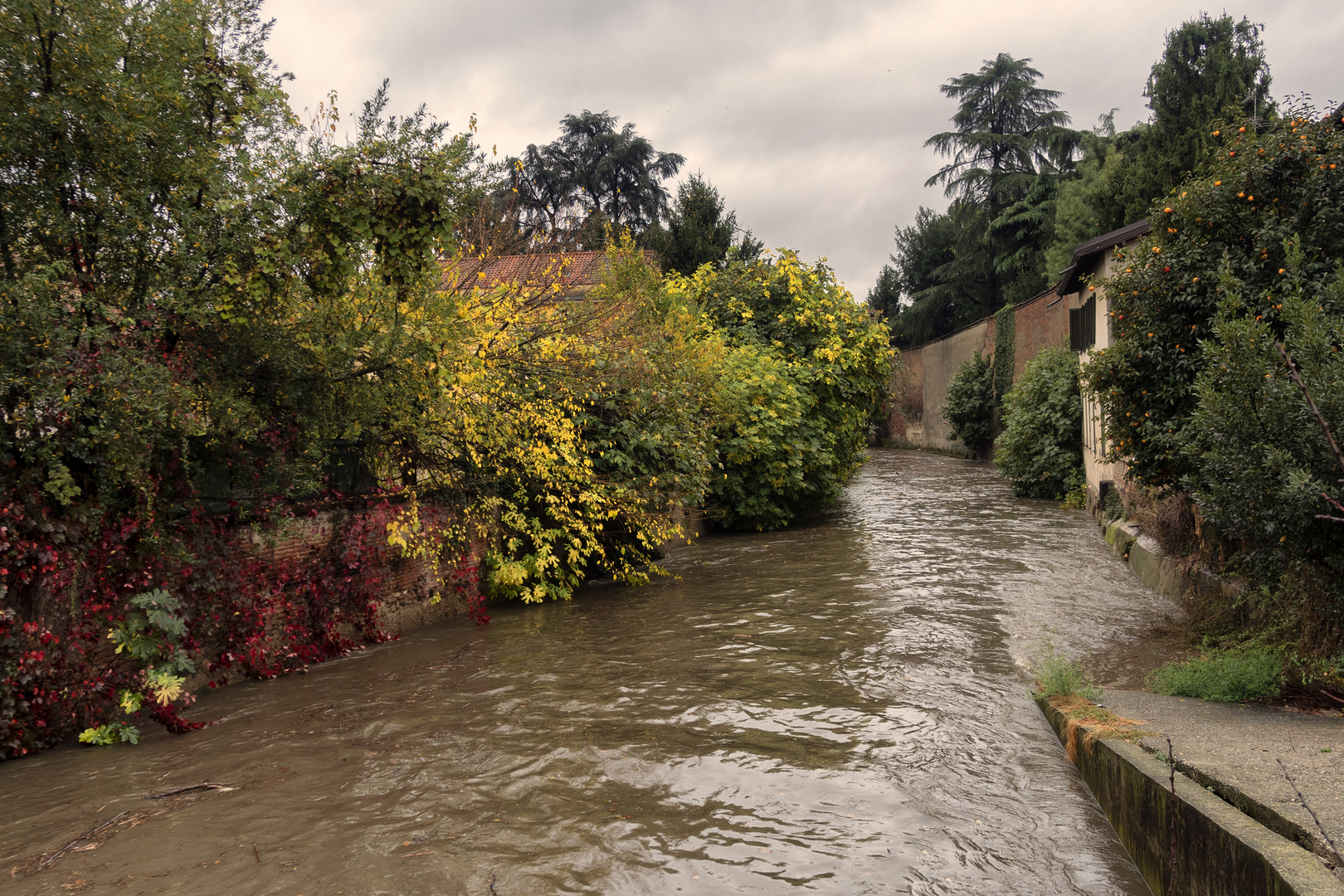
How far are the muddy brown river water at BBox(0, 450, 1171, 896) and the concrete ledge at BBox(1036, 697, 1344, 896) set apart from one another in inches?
6.2

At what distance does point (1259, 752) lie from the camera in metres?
4.40

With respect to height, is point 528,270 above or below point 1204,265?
above

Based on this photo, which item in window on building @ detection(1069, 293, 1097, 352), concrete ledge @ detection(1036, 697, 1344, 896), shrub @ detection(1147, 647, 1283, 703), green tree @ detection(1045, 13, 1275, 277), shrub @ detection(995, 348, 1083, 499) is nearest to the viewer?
concrete ledge @ detection(1036, 697, 1344, 896)

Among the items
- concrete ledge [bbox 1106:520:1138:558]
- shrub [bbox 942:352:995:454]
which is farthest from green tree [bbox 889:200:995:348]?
concrete ledge [bbox 1106:520:1138:558]

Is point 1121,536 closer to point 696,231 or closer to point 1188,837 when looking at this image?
point 1188,837

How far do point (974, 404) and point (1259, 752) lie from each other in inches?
1234

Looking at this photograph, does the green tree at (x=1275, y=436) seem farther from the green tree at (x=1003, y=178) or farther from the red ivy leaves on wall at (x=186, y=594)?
the green tree at (x=1003, y=178)

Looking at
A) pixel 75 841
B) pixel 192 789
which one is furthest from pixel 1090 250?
pixel 75 841

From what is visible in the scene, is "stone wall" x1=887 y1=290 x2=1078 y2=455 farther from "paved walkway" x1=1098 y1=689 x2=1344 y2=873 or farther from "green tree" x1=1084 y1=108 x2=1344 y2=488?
"paved walkway" x1=1098 y1=689 x2=1344 y2=873

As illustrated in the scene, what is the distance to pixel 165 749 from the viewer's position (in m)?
6.18

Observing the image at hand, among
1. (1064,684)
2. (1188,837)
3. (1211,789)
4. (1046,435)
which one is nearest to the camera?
(1188,837)

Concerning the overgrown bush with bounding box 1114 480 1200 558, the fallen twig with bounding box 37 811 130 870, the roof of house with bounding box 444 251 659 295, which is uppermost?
the roof of house with bounding box 444 251 659 295

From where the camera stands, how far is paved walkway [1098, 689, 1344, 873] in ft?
11.6

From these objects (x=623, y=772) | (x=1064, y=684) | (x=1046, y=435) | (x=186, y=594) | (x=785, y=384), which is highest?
(x=785, y=384)
